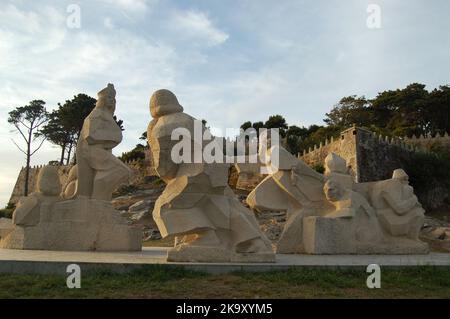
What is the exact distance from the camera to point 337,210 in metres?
9.09

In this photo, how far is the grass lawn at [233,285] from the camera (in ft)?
16.7

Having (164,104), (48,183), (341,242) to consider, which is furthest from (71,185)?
(341,242)

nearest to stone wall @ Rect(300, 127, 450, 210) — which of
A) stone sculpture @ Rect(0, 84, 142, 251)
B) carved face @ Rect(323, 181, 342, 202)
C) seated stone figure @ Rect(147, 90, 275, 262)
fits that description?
carved face @ Rect(323, 181, 342, 202)

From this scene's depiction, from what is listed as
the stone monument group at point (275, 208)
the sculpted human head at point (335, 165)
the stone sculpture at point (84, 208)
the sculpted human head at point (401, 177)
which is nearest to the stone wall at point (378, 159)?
the sculpted human head at point (401, 177)

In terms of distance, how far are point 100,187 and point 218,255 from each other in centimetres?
363

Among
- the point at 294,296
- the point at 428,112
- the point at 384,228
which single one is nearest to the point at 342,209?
the point at 384,228

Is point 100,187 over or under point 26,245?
over

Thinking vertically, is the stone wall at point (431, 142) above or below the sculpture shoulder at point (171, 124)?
above

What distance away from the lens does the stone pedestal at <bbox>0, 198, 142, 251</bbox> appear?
9.01 meters

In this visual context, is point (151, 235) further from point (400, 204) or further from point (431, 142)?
point (431, 142)

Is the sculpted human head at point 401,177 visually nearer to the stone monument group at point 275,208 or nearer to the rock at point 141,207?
the stone monument group at point 275,208

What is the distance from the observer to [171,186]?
7156 millimetres

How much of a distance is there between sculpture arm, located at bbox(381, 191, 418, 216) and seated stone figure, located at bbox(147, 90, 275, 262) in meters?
3.35
